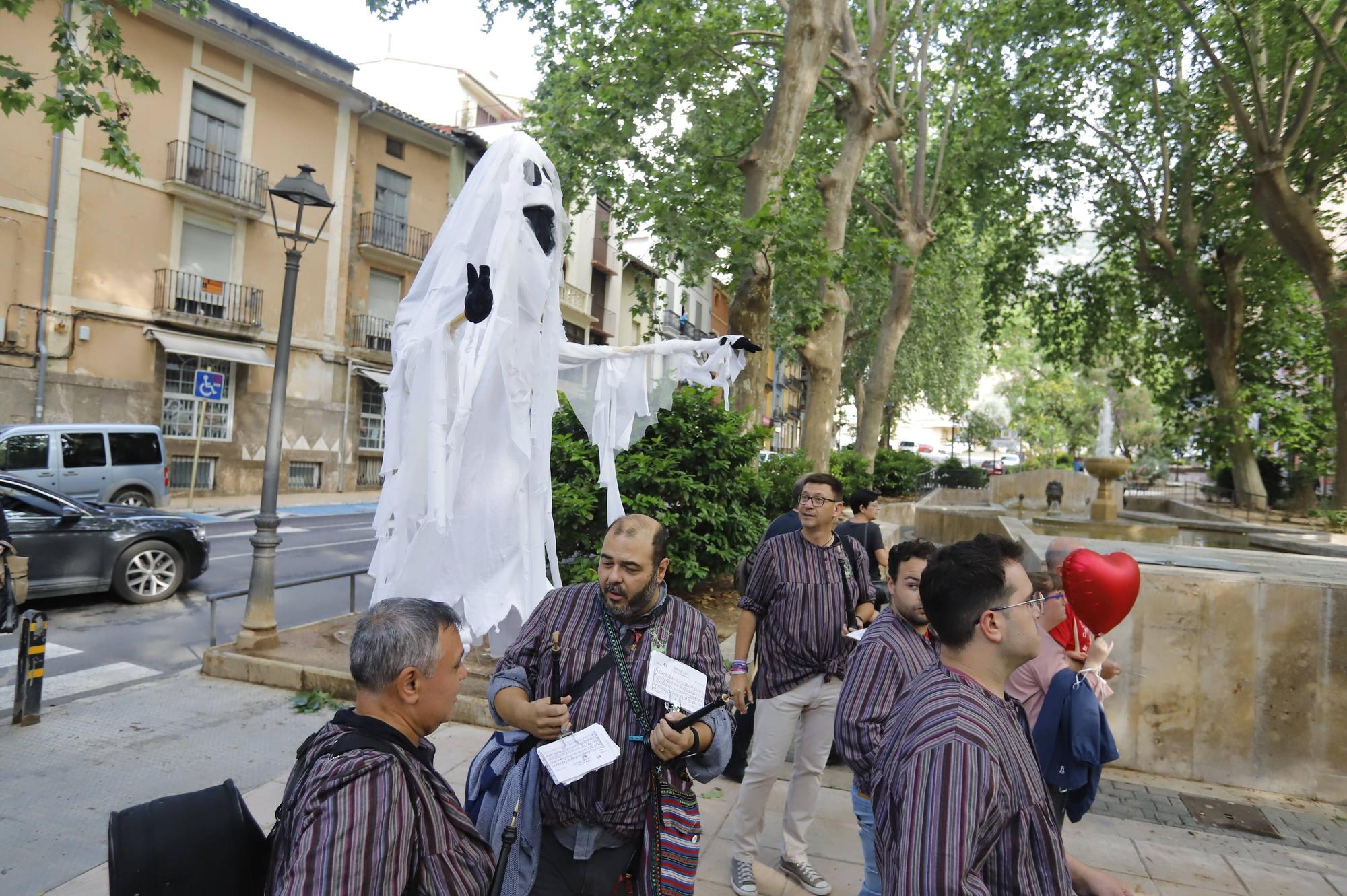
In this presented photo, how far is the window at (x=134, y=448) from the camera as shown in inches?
610

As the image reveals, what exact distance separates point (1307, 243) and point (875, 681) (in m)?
16.6

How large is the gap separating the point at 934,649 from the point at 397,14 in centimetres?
1073

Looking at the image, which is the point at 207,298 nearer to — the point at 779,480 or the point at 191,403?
the point at 191,403

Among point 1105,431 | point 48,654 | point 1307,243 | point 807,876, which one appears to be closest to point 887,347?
point 1307,243

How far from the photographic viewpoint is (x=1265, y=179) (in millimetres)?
15094

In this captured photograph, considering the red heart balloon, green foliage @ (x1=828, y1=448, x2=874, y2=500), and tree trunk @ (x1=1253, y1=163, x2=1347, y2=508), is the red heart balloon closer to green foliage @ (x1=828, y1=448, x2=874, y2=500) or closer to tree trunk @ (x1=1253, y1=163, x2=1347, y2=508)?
green foliage @ (x1=828, y1=448, x2=874, y2=500)

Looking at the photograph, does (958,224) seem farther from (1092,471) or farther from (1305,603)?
(1305,603)

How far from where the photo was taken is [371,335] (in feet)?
86.6

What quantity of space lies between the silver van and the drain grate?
574 inches

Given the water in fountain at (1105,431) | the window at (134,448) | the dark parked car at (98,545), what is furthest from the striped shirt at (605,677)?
the water in fountain at (1105,431)

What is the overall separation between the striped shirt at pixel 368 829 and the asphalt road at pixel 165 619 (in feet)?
19.1

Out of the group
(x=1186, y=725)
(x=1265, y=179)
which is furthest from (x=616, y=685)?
(x=1265, y=179)

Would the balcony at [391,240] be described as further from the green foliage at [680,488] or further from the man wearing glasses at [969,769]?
the man wearing glasses at [969,769]

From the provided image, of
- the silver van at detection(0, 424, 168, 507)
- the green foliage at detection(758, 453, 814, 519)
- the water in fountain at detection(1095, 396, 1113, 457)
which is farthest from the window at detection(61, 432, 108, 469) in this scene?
the water in fountain at detection(1095, 396, 1113, 457)
